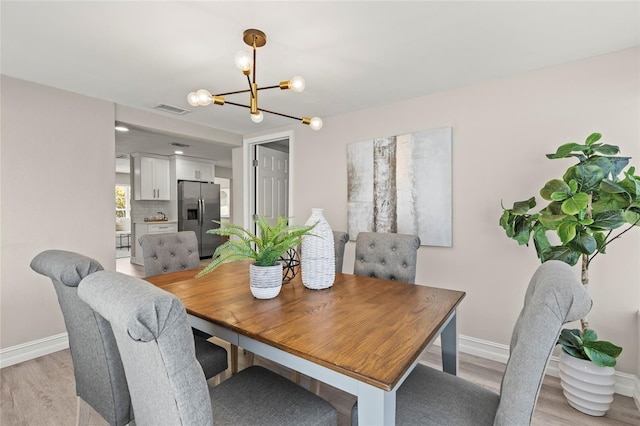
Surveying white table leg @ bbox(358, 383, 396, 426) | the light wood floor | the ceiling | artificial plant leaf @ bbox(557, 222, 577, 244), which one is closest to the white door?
the ceiling

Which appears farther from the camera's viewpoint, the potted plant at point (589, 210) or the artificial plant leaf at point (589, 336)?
the artificial plant leaf at point (589, 336)

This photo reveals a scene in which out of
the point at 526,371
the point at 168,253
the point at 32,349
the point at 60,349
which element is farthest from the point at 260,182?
the point at 526,371

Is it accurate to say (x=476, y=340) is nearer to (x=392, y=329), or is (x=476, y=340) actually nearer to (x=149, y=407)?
(x=392, y=329)

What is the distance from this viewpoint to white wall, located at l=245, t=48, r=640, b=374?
2.09 m

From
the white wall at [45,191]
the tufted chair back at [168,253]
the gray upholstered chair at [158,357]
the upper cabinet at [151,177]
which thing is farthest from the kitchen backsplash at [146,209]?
the gray upholstered chair at [158,357]

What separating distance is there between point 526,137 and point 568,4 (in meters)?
1.01

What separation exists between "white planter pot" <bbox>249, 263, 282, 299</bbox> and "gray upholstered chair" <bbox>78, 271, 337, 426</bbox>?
520 mm

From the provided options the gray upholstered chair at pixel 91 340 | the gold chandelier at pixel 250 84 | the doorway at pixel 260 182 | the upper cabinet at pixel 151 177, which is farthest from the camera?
the upper cabinet at pixel 151 177

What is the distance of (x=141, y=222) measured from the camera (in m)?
6.47

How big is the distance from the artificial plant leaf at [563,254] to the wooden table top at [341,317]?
0.81 m

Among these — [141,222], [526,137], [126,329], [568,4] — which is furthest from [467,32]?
[141,222]

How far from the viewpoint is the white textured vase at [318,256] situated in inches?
66.8

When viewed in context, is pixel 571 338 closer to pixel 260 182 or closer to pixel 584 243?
pixel 584 243

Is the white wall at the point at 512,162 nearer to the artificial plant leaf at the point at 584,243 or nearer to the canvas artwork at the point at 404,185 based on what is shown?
the canvas artwork at the point at 404,185
